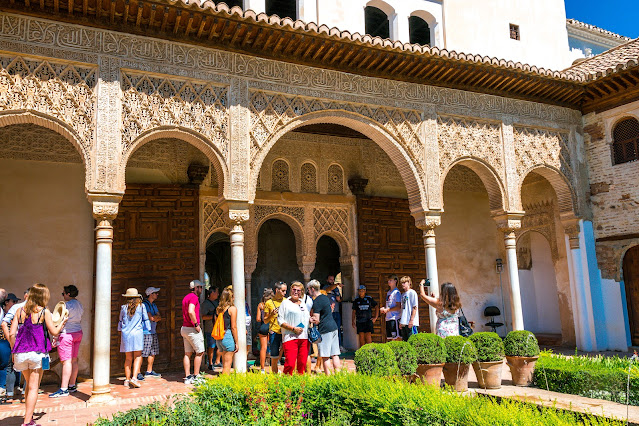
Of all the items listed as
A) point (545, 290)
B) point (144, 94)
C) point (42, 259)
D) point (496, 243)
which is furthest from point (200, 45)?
point (545, 290)

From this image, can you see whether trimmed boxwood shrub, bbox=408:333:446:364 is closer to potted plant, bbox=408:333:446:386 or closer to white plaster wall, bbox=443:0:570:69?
potted plant, bbox=408:333:446:386

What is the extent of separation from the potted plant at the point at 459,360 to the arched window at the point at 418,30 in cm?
860

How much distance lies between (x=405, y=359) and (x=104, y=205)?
450cm

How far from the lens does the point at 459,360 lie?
656 cm

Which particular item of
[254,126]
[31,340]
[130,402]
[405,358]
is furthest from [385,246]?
[31,340]

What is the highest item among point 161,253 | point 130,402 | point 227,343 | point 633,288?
point 161,253

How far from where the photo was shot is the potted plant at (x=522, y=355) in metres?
6.88

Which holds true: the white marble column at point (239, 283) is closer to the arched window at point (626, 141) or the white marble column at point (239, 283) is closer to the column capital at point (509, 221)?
the column capital at point (509, 221)

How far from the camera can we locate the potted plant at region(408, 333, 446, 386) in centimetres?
645

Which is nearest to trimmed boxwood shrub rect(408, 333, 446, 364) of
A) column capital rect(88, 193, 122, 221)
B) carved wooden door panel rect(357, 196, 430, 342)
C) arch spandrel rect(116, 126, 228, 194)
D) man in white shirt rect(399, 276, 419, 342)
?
man in white shirt rect(399, 276, 419, 342)

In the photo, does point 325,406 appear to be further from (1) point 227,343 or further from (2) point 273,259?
(2) point 273,259

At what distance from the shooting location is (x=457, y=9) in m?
12.1

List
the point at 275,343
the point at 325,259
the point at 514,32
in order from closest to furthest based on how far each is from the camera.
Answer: the point at 275,343 < the point at 514,32 < the point at 325,259

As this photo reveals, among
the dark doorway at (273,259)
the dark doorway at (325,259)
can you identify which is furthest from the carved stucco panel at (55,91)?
the dark doorway at (325,259)
